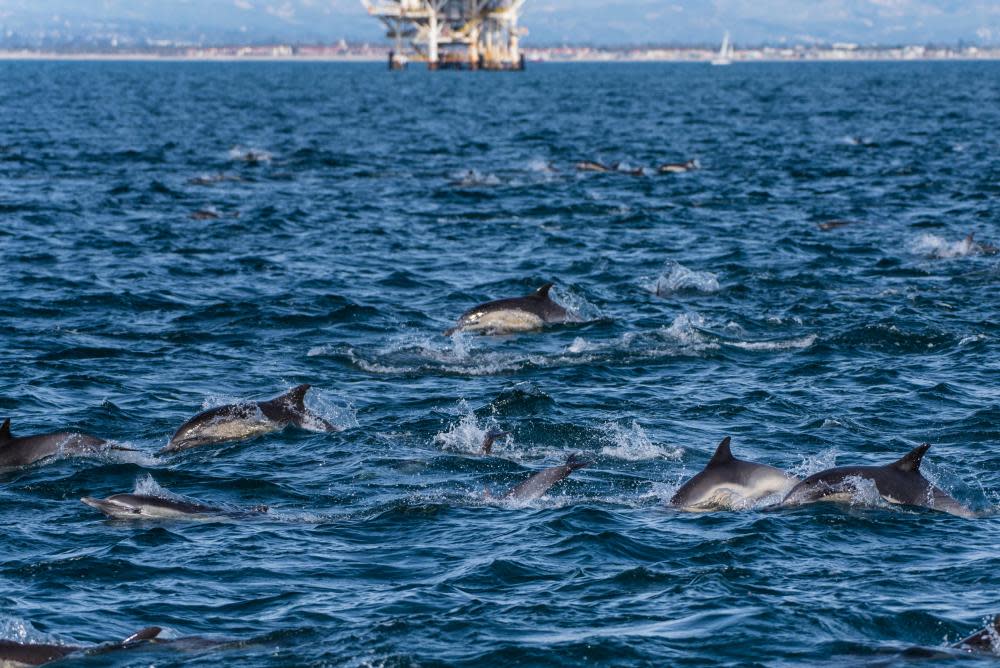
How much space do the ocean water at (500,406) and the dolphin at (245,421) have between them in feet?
0.84

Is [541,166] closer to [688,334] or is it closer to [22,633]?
[688,334]

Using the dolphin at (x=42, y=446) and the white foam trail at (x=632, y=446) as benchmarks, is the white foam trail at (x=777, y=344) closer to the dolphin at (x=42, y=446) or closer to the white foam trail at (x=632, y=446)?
the white foam trail at (x=632, y=446)

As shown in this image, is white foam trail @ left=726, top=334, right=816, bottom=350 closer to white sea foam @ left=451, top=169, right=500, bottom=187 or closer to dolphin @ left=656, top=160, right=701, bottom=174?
white sea foam @ left=451, top=169, right=500, bottom=187

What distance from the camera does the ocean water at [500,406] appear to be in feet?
37.8

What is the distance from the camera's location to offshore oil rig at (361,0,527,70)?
566 feet

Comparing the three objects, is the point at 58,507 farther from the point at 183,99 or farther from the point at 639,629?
the point at 183,99

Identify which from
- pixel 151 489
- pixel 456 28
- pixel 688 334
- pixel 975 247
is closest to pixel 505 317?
pixel 688 334

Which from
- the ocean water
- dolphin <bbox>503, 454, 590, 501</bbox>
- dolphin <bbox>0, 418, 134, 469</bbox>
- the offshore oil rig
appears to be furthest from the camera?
the offshore oil rig

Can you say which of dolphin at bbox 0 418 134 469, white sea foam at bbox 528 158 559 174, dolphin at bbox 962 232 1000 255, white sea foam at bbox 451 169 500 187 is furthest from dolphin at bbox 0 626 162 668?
white sea foam at bbox 528 158 559 174

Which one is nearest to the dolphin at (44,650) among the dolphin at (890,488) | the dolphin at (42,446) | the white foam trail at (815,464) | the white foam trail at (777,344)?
the dolphin at (42,446)

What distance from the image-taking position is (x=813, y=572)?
12.4 m

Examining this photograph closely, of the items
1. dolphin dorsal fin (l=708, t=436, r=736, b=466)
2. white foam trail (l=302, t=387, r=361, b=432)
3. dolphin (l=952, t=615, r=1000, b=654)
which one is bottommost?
white foam trail (l=302, t=387, r=361, b=432)

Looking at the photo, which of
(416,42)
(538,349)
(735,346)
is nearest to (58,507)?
(538,349)

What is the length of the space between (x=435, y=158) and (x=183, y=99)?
5646 cm
